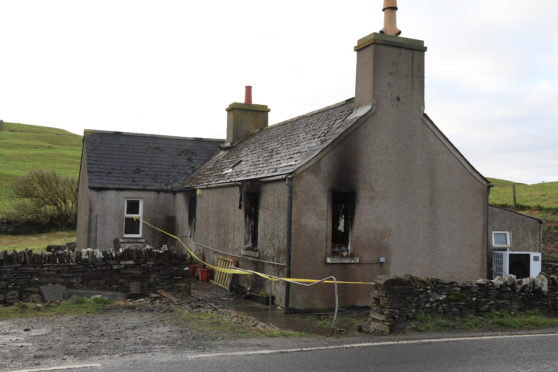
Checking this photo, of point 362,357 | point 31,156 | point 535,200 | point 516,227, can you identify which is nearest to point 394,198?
point 516,227

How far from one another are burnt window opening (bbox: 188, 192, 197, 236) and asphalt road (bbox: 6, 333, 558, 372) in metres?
12.7

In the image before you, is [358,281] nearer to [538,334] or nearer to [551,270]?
[538,334]

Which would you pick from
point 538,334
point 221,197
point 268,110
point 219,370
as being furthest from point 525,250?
point 219,370

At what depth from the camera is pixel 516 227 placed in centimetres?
1842

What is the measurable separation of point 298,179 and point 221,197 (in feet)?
17.6

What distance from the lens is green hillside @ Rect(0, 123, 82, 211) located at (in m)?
58.5

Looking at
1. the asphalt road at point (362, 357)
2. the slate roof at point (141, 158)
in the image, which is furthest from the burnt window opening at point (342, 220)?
the slate roof at point (141, 158)

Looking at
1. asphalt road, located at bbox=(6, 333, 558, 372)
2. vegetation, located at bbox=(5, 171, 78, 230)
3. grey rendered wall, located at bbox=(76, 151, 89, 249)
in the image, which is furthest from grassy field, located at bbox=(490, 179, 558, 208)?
vegetation, located at bbox=(5, 171, 78, 230)

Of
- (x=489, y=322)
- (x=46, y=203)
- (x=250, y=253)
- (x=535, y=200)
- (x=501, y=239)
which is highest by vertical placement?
(x=535, y=200)

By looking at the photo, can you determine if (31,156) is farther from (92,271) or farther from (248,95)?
(92,271)

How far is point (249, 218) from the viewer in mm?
16297

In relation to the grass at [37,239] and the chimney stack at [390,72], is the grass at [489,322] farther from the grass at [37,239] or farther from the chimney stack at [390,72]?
the grass at [37,239]

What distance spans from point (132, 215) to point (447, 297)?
15.0 m

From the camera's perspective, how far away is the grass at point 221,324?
9875 mm
